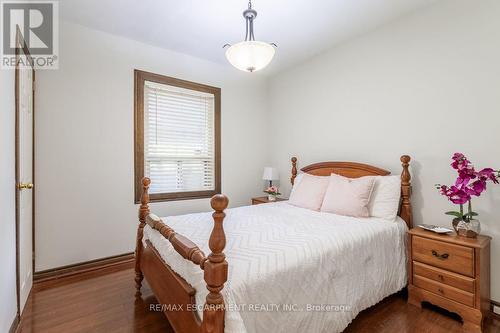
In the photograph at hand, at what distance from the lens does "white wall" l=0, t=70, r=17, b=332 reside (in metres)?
1.47

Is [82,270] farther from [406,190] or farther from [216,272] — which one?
[406,190]

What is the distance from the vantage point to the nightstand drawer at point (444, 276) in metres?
1.81

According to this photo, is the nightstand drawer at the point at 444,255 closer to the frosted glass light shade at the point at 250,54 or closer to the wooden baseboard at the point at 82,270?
the frosted glass light shade at the point at 250,54

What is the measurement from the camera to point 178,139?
133 inches

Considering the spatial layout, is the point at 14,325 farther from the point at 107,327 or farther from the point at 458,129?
the point at 458,129

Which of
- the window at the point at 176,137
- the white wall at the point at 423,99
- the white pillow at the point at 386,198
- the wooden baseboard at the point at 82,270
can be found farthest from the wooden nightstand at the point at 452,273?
the wooden baseboard at the point at 82,270

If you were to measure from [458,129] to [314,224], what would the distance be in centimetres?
153

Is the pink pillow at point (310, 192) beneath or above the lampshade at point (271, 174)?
beneath

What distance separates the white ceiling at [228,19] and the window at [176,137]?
1.87 feet

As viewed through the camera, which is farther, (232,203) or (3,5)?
(232,203)

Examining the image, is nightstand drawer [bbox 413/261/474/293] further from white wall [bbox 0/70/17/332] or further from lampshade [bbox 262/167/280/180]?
white wall [bbox 0/70/17/332]

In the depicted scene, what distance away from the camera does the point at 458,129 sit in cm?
218

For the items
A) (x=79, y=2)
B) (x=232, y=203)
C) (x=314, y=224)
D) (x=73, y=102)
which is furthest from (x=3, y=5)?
(x=232, y=203)

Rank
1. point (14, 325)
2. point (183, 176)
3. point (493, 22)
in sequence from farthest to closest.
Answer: point (183, 176) < point (493, 22) < point (14, 325)
